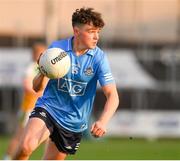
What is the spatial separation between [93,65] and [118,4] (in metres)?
18.1

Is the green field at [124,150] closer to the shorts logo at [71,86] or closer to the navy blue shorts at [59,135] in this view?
the navy blue shorts at [59,135]

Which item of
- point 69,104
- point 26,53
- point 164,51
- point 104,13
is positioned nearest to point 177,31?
point 164,51

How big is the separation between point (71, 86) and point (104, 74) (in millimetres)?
423

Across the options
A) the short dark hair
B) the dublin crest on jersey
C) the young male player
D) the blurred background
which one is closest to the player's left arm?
the young male player

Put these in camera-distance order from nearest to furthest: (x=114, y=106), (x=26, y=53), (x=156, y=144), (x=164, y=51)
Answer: (x=114, y=106)
(x=156, y=144)
(x=26, y=53)
(x=164, y=51)

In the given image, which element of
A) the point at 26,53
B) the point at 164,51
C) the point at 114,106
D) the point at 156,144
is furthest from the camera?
the point at 164,51

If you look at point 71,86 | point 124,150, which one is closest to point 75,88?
point 71,86

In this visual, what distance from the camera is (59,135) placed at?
33.1 ft

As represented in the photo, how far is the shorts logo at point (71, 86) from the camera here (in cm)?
984

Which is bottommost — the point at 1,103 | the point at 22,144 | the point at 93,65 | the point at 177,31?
the point at 1,103

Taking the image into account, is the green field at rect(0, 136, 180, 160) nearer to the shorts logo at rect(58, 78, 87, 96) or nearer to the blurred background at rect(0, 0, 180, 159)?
the blurred background at rect(0, 0, 180, 159)

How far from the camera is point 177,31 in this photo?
2839cm

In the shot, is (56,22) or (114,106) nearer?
(114,106)

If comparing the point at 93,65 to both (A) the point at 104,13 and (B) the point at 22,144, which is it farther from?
(A) the point at 104,13
